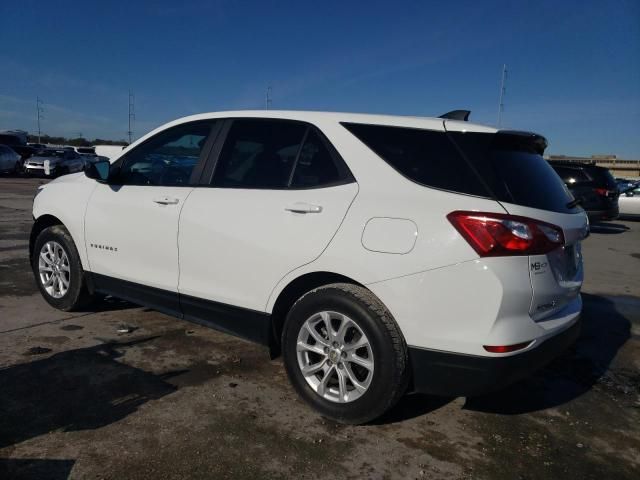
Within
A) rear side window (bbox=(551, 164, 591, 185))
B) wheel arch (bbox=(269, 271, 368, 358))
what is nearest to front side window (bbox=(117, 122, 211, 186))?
wheel arch (bbox=(269, 271, 368, 358))

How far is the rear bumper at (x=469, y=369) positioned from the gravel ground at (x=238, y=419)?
385 millimetres

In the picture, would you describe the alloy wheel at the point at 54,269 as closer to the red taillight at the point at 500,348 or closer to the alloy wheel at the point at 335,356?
the alloy wheel at the point at 335,356

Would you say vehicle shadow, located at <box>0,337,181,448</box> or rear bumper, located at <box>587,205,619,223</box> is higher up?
rear bumper, located at <box>587,205,619,223</box>

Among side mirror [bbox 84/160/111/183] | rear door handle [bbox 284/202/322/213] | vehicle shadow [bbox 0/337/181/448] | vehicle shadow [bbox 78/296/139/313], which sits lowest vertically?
vehicle shadow [bbox 78/296/139/313]

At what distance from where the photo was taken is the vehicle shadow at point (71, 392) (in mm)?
2656

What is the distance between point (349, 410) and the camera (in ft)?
9.13

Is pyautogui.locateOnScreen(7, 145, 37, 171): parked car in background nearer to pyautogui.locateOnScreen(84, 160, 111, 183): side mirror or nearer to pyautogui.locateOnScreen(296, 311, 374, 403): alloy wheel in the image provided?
pyautogui.locateOnScreen(84, 160, 111, 183): side mirror

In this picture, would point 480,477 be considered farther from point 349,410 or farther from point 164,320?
point 164,320

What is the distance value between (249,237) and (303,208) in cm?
43

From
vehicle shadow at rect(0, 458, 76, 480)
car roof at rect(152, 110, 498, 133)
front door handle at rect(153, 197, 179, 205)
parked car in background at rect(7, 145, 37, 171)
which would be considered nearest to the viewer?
vehicle shadow at rect(0, 458, 76, 480)

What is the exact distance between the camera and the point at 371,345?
8.64 ft

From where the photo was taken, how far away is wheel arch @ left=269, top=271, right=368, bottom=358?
9.40 ft

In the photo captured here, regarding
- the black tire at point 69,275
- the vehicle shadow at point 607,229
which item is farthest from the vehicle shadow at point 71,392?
the vehicle shadow at point 607,229

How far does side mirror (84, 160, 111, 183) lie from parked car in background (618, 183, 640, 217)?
62.3 ft
